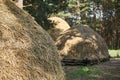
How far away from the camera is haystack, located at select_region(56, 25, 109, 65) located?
682 inches

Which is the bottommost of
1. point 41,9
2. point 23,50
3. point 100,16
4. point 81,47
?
point 100,16

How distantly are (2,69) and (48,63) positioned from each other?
3.22 feet

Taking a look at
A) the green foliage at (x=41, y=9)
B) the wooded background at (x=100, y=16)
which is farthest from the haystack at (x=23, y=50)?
the wooded background at (x=100, y=16)

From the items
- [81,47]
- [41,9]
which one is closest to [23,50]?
[81,47]

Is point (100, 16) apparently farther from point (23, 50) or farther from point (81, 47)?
point (23, 50)

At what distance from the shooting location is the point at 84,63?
676 inches

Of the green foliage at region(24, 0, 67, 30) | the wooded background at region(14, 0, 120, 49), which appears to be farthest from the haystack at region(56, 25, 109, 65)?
the wooded background at region(14, 0, 120, 49)

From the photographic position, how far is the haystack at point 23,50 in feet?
15.3

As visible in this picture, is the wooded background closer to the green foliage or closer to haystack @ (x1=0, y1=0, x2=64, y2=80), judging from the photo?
the green foliage

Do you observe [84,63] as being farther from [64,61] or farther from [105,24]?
[105,24]

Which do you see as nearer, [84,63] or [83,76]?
[83,76]

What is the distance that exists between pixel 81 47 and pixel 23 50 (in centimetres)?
1287

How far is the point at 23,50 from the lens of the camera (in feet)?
16.1

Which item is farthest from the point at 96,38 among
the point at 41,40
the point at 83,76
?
the point at 41,40
